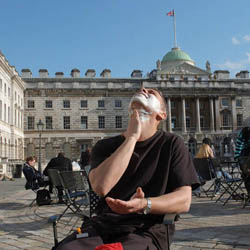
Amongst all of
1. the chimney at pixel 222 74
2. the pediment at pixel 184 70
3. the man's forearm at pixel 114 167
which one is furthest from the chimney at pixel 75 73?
the man's forearm at pixel 114 167

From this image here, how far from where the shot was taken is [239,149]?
298 inches

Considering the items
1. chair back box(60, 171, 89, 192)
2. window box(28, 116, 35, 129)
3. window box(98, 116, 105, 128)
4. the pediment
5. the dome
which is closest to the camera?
chair back box(60, 171, 89, 192)

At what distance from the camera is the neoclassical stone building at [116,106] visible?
4406cm

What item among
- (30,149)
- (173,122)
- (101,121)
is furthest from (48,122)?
(173,122)

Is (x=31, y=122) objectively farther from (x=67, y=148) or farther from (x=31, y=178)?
(x=31, y=178)

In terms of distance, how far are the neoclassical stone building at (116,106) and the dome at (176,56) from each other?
4.30 m

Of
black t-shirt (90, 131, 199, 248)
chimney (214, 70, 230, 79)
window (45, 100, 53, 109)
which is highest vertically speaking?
chimney (214, 70, 230, 79)

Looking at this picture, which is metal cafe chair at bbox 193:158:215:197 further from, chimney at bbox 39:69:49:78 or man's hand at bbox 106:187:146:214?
chimney at bbox 39:69:49:78

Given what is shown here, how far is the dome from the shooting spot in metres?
53.2

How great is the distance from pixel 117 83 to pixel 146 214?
145 feet

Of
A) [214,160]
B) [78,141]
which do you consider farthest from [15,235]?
[78,141]

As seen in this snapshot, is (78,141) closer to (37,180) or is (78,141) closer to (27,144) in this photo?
(27,144)

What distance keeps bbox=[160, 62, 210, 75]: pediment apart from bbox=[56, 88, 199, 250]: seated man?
46223 mm

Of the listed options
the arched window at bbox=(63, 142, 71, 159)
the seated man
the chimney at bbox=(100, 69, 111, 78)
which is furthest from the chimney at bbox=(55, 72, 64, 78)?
the seated man
